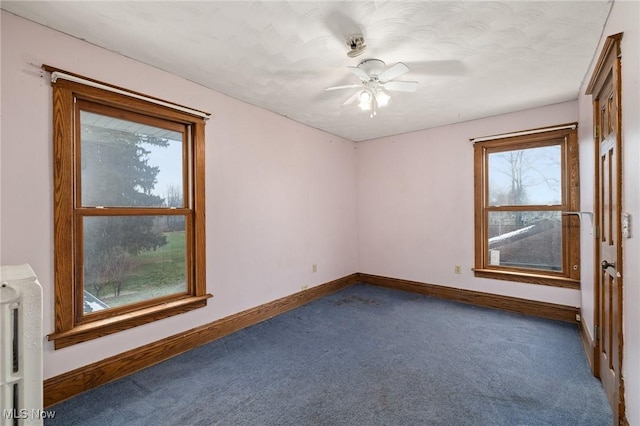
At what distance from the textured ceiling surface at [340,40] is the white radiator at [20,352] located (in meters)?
1.65

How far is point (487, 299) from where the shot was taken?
148 inches

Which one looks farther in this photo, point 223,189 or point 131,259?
point 223,189

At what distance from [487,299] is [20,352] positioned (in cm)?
435

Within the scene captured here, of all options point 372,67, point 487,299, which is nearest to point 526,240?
point 487,299

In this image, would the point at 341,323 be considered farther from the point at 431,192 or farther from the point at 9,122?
the point at 9,122

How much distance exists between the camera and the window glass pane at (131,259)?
7.25 ft

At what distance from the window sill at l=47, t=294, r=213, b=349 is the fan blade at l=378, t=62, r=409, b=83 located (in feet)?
8.27

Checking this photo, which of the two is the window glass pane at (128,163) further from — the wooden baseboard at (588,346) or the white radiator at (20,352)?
the wooden baseboard at (588,346)

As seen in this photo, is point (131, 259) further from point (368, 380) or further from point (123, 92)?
point (368, 380)

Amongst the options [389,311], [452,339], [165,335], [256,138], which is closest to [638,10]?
[452,339]

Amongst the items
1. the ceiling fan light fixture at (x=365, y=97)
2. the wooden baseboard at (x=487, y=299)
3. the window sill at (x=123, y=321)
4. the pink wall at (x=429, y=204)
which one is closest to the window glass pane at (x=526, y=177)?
the pink wall at (x=429, y=204)

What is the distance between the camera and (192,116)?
8.92 ft

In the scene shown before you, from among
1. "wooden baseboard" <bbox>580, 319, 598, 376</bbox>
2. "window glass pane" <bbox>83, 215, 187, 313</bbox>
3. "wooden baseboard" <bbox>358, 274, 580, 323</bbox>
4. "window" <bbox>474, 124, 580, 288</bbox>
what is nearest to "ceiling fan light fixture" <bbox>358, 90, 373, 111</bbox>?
"window glass pane" <bbox>83, 215, 187, 313</bbox>

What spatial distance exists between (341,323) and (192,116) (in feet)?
8.70
